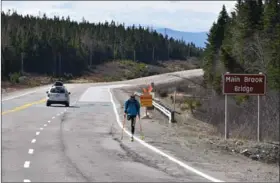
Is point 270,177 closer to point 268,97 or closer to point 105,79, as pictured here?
point 268,97

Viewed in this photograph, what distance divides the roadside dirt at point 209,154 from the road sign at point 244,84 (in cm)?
193

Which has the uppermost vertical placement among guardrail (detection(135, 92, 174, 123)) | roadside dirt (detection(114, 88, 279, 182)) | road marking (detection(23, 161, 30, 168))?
road marking (detection(23, 161, 30, 168))

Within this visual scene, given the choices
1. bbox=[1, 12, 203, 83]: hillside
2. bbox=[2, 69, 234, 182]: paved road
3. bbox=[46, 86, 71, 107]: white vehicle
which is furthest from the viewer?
bbox=[1, 12, 203, 83]: hillside

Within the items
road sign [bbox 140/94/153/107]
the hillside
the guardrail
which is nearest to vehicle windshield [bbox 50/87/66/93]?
the guardrail

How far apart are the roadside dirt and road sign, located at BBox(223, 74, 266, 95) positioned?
193cm

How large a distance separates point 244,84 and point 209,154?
547 cm

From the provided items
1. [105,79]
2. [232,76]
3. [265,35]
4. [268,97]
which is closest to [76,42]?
[105,79]

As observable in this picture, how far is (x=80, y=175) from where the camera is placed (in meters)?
13.4

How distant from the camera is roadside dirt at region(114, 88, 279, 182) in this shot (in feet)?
48.4

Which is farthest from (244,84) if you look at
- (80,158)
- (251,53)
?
(251,53)

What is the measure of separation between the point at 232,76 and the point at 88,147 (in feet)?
21.9

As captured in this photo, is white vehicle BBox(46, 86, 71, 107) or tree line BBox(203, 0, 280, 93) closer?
white vehicle BBox(46, 86, 71, 107)

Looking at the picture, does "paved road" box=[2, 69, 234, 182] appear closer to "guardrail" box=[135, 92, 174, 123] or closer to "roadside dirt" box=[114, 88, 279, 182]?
"roadside dirt" box=[114, 88, 279, 182]

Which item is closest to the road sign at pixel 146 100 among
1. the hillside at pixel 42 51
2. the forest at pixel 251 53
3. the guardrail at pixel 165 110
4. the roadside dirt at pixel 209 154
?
the guardrail at pixel 165 110
